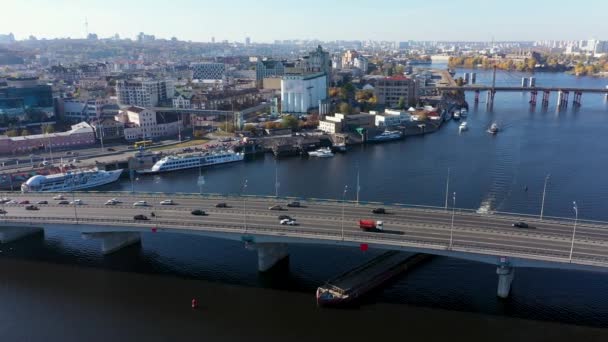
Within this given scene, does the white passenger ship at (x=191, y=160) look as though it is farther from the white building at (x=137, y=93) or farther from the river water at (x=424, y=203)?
the white building at (x=137, y=93)

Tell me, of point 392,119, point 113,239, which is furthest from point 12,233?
point 392,119

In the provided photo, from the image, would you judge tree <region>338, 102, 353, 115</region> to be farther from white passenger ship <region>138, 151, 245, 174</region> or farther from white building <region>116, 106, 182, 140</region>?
white passenger ship <region>138, 151, 245, 174</region>

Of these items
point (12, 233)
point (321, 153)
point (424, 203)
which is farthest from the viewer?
point (321, 153)

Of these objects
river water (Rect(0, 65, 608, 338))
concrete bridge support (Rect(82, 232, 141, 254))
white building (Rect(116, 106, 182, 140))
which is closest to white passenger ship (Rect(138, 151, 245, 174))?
river water (Rect(0, 65, 608, 338))

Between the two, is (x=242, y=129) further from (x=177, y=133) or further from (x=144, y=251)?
(x=144, y=251)

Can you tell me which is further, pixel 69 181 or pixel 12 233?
pixel 69 181

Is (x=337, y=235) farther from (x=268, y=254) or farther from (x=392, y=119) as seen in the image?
(x=392, y=119)

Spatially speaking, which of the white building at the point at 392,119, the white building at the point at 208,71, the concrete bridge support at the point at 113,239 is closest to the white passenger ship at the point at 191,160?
the concrete bridge support at the point at 113,239
